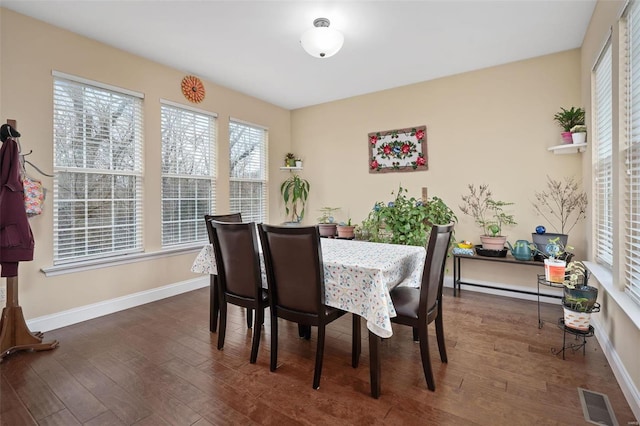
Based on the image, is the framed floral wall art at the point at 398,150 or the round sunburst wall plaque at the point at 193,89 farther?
the framed floral wall art at the point at 398,150

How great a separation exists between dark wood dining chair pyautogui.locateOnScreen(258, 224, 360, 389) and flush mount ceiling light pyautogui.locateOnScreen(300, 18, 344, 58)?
1706 mm

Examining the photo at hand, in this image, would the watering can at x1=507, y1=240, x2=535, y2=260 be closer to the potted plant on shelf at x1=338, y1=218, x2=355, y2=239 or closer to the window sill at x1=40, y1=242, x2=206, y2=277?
the potted plant on shelf at x1=338, y1=218, x2=355, y2=239

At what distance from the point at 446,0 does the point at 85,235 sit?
3.87 metres

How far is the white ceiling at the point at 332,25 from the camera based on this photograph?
8.18 feet

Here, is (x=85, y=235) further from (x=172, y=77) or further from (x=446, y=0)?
(x=446, y=0)

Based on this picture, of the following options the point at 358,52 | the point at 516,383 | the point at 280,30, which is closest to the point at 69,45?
the point at 280,30

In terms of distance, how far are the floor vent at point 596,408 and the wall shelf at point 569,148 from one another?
7.45ft

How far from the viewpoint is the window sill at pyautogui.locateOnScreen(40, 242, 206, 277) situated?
276 centimetres

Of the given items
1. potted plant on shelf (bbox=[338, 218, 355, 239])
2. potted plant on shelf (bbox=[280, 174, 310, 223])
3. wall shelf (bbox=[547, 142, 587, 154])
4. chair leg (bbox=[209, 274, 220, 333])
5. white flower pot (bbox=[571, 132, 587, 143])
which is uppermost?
white flower pot (bbox=[571, 132, 587, 143])

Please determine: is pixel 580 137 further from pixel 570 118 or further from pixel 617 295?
pixel 617 295

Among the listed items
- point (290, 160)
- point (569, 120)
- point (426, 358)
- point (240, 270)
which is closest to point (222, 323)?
point (240, 270)

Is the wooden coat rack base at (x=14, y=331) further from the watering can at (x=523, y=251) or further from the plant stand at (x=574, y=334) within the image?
the watering can at (x=523, y=251)

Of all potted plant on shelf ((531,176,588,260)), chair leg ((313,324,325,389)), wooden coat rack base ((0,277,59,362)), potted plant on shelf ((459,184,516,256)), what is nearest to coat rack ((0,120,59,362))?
wooden coat rack base ((0,277,59,362))

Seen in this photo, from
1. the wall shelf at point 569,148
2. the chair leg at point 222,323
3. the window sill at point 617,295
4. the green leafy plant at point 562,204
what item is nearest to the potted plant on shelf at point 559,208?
the green leafy plant at point 562,204
